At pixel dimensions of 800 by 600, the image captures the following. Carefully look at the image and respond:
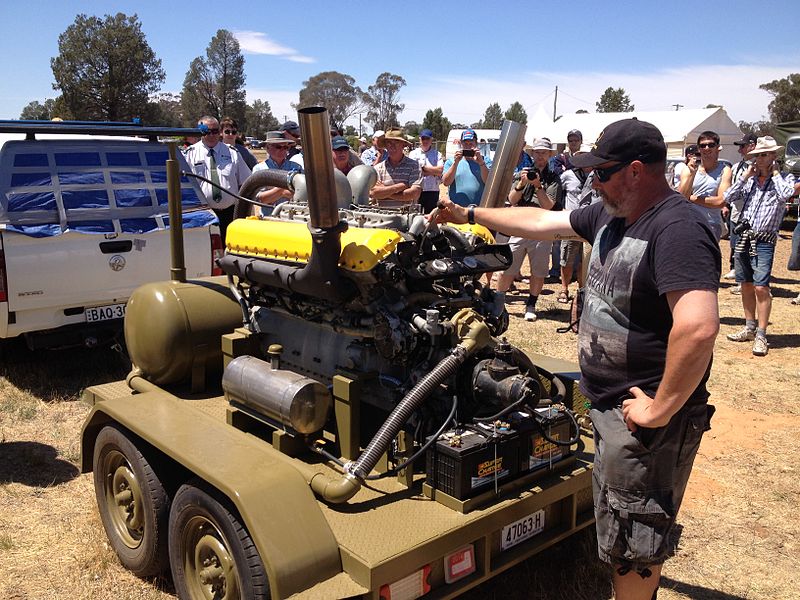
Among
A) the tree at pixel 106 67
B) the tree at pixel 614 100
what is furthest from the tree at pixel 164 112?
the tree at pixel 614 100

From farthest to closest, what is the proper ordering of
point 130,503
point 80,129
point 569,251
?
point 569,251
point 80,129
point 130,503

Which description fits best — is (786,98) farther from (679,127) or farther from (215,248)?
(215,248)

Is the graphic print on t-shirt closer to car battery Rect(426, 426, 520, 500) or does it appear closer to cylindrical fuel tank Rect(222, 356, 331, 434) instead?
car battery Rect(426, 426, 520, 500)

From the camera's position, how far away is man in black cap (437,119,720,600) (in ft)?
8.07

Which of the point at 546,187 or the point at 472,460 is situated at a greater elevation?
the point at 546,187

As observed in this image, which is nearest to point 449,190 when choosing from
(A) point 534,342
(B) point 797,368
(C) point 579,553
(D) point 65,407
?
(A) point 534,342

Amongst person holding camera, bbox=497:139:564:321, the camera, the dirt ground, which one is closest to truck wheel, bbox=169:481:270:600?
the dirt ground

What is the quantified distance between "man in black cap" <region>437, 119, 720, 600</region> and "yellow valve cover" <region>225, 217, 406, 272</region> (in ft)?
3.27

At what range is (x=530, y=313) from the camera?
9031 mm

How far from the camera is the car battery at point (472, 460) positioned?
9.65ft

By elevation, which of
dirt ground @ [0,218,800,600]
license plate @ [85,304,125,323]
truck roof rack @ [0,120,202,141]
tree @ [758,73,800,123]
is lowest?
dirt ground @ [0,218,800,600]

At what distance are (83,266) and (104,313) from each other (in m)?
0.48

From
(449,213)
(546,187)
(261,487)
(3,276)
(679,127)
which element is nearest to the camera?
(261,487)

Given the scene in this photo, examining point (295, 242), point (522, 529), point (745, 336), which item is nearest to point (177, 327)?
point (295, 242)
